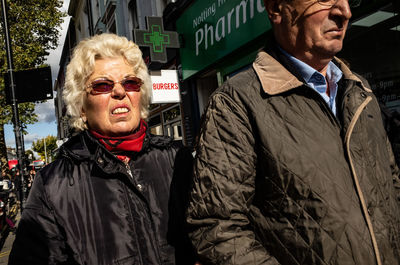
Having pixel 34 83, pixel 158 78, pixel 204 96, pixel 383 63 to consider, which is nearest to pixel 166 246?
pixel 383 63

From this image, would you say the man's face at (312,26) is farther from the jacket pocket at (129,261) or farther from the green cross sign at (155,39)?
the green cross sign at (155,39)

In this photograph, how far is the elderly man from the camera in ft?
4.05

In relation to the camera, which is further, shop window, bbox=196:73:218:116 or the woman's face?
shop window, bbox=196:73:218:116

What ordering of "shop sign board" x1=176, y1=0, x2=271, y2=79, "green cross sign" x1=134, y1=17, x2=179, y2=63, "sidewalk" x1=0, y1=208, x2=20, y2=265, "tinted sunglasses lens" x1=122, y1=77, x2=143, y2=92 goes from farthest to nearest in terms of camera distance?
"green cross sign" x1=134, y1=17, x2=179, y2=63 < "shop sign board" x1=176, y1=0, x2=271, y2=79 < "sidewalk" x1=0, y1=208, x2=20, y2=265 < "tinted sunglasses lens" x1=122, y1=77, x2=143, y2=92

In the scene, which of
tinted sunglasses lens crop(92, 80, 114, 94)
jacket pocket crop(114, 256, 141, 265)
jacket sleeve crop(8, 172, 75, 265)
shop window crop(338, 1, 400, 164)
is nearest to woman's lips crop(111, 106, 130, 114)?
tinted sunglasses lens crop(92, 80, 114, 94)

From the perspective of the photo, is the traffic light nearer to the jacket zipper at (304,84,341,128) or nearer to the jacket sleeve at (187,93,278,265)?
the jacket sleeve at (187,93,278,265)

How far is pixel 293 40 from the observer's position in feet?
4.88

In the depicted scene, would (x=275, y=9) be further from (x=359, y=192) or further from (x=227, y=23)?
(x=227, y=23)

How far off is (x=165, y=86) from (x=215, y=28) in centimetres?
192

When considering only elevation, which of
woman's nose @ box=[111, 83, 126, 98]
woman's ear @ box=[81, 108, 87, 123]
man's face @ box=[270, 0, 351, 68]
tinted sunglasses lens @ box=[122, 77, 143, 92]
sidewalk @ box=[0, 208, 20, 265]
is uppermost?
man's face @ box=[270, 0, 351, 68]

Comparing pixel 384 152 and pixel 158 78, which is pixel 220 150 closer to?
pixel 384 152

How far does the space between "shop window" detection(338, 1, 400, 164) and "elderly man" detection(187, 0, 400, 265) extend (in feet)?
9.25

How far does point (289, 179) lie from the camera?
1256 millimetres

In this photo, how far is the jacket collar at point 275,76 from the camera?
1351 mm
